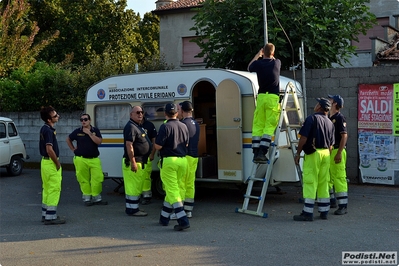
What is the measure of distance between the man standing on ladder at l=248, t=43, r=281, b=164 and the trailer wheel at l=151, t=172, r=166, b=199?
2754mm

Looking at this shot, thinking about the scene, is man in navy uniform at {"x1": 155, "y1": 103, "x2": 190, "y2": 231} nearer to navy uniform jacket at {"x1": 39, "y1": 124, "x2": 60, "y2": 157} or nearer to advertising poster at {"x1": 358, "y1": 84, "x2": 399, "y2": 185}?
navy uniform jacket at {"x1": 39, "y1": 124, "x2": 60, "y2": 157}

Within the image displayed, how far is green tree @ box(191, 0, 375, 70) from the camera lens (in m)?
13.7

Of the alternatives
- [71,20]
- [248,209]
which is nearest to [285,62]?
[248,209]

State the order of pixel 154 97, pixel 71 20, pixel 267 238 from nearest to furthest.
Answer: pixel 267 238, pixel 154 97, pixel 71 20

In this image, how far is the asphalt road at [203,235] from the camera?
704cm

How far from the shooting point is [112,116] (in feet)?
39.4

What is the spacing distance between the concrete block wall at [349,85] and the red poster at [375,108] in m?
0.13

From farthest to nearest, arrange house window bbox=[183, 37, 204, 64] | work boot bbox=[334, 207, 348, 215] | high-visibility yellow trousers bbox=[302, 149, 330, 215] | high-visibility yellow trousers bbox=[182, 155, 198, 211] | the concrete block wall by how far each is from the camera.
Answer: house window bbox=[183, 37, 204, 64] → the concrete block wall → work boot bbox=[334, 207, 348, 215] → high-visibility yellow trousers bbox=[182, 155, 198, 211] → high-visibility yellow trousers bbox=[302, 149, 330, 215]

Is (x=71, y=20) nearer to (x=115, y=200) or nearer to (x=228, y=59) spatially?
(x=228, y=59)

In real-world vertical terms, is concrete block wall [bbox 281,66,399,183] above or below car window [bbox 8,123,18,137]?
above

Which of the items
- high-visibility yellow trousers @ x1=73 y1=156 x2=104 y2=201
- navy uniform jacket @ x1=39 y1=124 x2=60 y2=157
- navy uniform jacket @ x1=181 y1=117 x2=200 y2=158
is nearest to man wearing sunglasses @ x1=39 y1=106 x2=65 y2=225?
navy uniform jacket @ x1=39 y1=124 x2=60 y2=157

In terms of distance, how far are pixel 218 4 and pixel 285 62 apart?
227 cm

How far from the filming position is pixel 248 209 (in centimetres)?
1026

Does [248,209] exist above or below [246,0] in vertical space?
below
